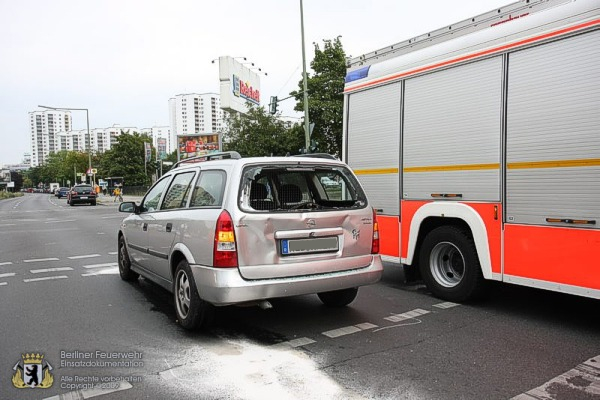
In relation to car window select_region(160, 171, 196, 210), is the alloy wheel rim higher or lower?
lower

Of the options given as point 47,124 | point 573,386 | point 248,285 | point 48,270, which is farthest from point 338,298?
point 47,124

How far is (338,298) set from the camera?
5.70 metres

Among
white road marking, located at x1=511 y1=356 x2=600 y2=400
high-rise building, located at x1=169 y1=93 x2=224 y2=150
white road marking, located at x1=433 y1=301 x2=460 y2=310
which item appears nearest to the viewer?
white road marking, located at x1=511 y1=356 x2=600 y2=400

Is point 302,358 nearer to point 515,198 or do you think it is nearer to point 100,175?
point 515,198

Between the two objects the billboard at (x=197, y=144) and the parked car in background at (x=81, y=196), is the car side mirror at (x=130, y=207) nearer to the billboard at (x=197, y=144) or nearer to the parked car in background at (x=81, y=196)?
the billboard at (x=197, y=144)

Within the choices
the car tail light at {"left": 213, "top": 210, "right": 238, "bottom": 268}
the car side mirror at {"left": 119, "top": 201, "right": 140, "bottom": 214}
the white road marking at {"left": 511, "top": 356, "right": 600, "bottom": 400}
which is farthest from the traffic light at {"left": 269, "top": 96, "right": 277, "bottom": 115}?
the white road marking at {"left": 511, "top": 356, "right": 600, "bottom": 400}

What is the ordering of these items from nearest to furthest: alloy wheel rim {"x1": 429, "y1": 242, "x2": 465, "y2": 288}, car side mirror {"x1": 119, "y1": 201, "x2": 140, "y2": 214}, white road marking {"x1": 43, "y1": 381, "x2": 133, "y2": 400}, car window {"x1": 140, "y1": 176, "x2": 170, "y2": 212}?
white road marking {"x1": 43, "y1": 381, "x2": 133, "y2": 400} → alloy wheel rim {"x1": 429, "y1": 242, "x2": 465, "y2": 288} → car window {"x1": 140, "y1": 176, "x2": 170, "y2": 212} → car side mirror {"x1": 119, "y1": 201, "x2": 140, "y2": 214}

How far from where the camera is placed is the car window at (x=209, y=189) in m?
4.66

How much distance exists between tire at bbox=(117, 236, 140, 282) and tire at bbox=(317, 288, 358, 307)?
3219 mm

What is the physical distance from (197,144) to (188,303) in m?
37.2

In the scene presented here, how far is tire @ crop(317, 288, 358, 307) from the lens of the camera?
5637 mm

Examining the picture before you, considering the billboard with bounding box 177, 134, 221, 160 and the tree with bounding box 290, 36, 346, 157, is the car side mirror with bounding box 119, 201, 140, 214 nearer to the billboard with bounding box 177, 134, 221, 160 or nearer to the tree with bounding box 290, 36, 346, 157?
the tree with bounding box 290, 36, 346, 157

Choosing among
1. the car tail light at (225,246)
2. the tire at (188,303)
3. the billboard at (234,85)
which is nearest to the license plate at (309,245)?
the car tail light at (225,246)

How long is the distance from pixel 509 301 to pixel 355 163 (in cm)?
272
